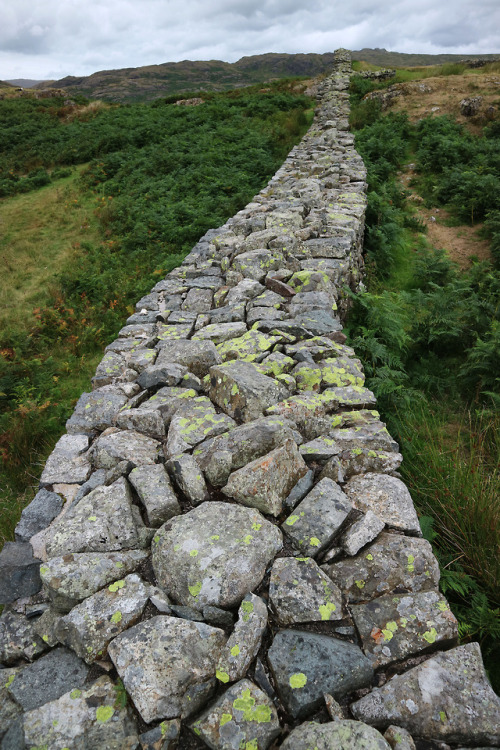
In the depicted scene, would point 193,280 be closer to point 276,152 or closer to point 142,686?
point 142,686

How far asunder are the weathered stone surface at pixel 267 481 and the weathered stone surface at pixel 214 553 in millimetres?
101

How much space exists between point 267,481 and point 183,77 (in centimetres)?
14443

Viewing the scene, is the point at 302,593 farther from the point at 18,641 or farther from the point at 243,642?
the point at 18,641

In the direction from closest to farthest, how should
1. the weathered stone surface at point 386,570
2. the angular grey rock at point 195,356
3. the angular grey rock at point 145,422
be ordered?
the weathered stone surface at point 386,570
the angular grey rock at point 145,422
the angular grey rock at point 195,356

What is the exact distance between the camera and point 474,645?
6.64 feet

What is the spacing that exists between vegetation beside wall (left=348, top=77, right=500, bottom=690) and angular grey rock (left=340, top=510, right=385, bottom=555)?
887mm

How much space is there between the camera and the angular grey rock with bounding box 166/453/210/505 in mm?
2818

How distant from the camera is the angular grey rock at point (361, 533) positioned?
2.47 m

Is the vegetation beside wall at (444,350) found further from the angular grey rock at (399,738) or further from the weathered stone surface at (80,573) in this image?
the weathered stone surface at (80,573)

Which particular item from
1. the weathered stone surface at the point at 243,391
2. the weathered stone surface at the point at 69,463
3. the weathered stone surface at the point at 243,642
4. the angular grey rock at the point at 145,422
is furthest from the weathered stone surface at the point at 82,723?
the weathered stone surface at the point at 243,391

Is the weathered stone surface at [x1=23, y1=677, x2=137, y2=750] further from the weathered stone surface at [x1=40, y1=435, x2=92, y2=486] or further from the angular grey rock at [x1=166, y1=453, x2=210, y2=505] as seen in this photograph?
the weathered stone surface at [x1=40, y1=435, x2=92, y2=486]

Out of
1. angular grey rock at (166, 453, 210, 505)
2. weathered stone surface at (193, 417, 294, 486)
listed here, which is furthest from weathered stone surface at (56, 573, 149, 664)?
weathered stone surface at (193, 417, 294, 486)

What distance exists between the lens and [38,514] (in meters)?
2.96

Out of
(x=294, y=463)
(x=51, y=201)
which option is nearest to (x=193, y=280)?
(x=294, y=463)
